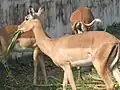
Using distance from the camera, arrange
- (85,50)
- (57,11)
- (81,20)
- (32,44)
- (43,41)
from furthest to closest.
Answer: (57,11) → (81,20) → (32,44) → (43,41) → (85,50)

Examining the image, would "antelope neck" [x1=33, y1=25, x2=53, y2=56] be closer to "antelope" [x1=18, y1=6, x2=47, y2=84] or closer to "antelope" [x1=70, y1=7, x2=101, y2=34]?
"antelope" [x1=18, y1=6, x2=47, y2=84]

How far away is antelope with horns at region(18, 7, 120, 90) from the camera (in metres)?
6.10

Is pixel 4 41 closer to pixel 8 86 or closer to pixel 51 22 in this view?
pixel 8 86

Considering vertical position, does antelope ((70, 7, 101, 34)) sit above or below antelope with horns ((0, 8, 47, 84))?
above

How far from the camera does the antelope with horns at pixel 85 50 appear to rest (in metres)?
6.10

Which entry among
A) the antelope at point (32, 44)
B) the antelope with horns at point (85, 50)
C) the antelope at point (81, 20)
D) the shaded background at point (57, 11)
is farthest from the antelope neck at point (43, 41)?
the shaded background at point (57, 11)

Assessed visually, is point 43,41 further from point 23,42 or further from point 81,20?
point 81,20

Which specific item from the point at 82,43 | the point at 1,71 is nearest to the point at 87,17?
the point at 1,71

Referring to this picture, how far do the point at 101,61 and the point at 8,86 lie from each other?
1.94 metres

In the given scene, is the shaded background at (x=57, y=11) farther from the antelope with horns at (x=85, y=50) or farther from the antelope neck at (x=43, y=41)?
the antelope with horns at (x=85, y=50)

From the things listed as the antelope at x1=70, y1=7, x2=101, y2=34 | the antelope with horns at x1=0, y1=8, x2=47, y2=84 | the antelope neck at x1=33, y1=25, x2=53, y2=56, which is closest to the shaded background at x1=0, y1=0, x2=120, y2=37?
the antelope with horns at x1=0, y1=8, x2=47, y2=84

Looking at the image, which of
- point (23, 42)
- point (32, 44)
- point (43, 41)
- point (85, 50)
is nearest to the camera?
point (85, 50)

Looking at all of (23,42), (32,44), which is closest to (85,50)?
(32,44)

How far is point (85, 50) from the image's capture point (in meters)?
6.23
